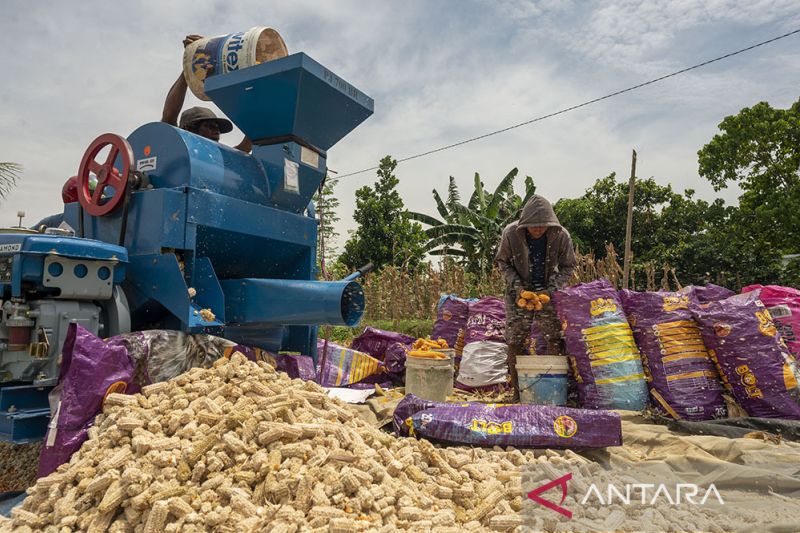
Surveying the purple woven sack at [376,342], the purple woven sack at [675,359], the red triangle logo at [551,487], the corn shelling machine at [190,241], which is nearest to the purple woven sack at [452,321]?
the purple woven sack at [376,342]

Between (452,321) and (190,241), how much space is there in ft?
9.99

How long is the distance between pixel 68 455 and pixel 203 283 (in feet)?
3.46

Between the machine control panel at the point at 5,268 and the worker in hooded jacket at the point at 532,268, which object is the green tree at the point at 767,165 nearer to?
the worker in hooded jacket at the point at 532,268

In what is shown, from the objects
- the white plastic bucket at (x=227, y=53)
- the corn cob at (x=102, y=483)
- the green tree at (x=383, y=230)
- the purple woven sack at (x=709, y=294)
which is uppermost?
the green tree at (x=383, y=230)

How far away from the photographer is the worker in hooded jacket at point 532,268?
13.8ft

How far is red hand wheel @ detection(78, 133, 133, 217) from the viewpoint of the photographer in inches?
116

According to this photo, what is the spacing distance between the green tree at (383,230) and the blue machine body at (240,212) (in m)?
15.0

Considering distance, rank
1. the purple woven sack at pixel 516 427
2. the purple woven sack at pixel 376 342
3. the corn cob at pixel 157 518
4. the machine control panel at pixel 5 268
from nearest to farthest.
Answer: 1. the corn cob at pixel 157 518
2. the machine control panel at pixel 5 268
3. the purple woven sack at pixel 516 427
4. the purple woven sack at pixel 376 342

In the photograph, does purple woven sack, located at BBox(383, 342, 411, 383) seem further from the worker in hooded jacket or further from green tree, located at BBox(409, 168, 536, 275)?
green tree, located at BBox(409, 168, 536, 275)

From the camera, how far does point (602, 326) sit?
12.2 feet

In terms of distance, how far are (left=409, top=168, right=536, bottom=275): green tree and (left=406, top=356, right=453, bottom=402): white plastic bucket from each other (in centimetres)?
1292

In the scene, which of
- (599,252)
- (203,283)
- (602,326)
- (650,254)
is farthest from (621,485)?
(599,252)

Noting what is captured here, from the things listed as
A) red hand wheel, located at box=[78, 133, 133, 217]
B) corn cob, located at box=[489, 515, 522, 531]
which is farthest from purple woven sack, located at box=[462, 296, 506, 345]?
red hand wheel, located at box=[78, 133, 133, 217]

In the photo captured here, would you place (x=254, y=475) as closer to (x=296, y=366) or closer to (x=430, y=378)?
(x=296, y=366)
